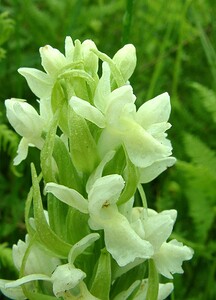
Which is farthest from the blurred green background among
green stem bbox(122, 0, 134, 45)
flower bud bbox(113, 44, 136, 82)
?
flower bud bbox(113, 44, 136, 82)

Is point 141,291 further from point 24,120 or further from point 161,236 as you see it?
point 24,120

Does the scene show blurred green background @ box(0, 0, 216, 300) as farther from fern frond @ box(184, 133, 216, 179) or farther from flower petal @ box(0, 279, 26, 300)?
flower petal @ box(0, 279, 26, 300)

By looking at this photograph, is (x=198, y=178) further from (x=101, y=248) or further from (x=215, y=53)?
(x=101, y=248)

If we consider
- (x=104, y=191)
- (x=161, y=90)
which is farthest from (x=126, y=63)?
(x=161, y=90)

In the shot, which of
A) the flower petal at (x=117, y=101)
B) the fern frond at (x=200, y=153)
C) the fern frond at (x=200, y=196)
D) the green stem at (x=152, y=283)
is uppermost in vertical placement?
the flower petal at (x=117, y=101)

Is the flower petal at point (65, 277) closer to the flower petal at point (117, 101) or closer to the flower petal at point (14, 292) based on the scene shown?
the flower petal at point (14, 292)

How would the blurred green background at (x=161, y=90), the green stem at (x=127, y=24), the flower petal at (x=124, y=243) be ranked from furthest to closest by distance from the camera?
1. the blurred green background at (x=161, y=90)
2. the green stem at (x=127, y=24)
3. the flower petal at (x=124, y=243)

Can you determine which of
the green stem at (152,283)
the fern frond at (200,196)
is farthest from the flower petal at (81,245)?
the fern frond at (200,196)
